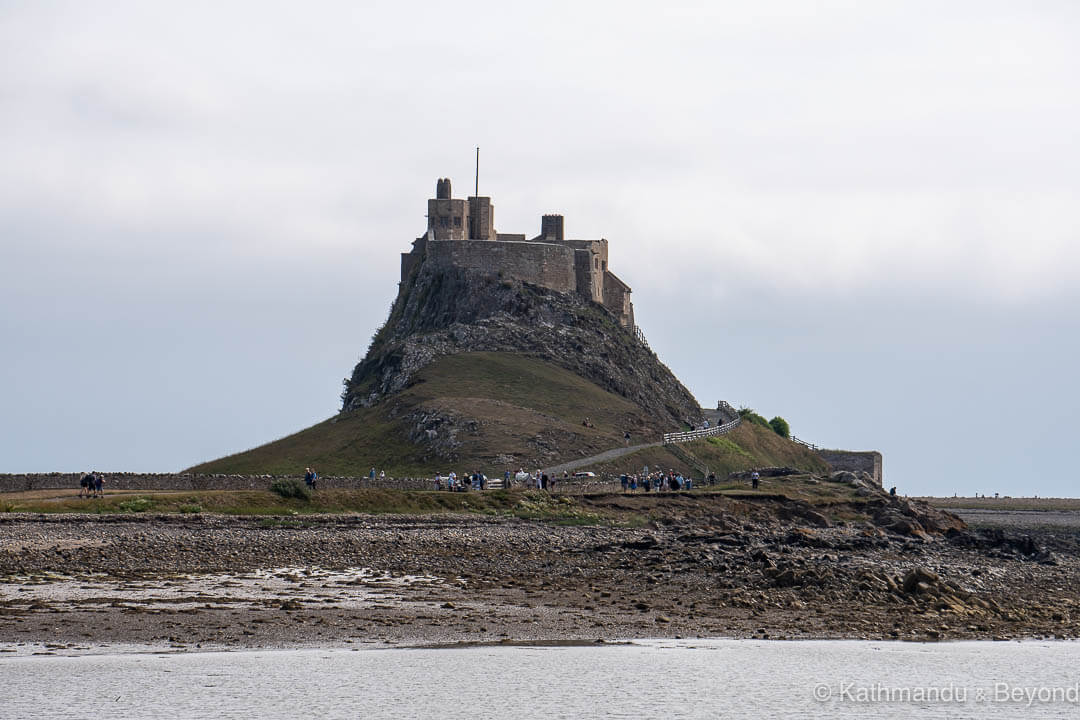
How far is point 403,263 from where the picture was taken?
11669 centimetres

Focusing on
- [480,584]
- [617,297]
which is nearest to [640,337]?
[617,297]

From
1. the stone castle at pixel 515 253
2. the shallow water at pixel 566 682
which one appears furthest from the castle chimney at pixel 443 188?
the shallow water at pixel 566 682

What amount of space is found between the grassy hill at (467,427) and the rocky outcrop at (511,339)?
2.77 metres

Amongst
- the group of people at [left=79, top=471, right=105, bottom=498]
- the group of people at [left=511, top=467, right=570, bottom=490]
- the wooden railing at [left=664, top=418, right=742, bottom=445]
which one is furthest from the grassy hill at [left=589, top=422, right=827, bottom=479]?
the group of people at [left=79, top=471, right=105, bottom=498]

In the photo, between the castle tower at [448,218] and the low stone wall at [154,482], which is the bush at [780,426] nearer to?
the castle tower at [448,218]

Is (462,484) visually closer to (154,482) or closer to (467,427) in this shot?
(467,427)

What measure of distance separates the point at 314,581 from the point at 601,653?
1093 cm

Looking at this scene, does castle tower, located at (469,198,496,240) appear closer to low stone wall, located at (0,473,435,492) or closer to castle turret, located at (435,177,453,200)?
castle turret, located at (435,177,453,200)

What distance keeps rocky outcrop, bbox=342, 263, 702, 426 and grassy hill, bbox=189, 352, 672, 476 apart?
277 centimetres

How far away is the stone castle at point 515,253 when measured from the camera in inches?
4050

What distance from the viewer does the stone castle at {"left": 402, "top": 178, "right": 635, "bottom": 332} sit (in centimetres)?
10288

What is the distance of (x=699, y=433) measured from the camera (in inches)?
3529

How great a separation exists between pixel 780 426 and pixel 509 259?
28.1m

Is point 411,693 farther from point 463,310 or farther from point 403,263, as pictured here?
point 403,263
